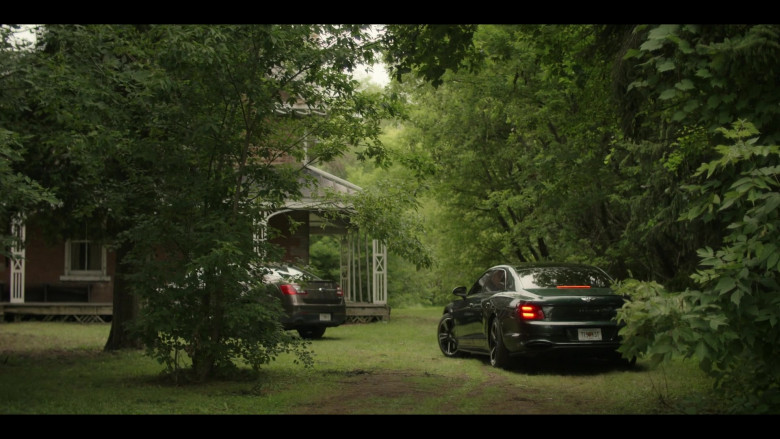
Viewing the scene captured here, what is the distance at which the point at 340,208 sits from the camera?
11.7 m

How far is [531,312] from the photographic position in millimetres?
10594

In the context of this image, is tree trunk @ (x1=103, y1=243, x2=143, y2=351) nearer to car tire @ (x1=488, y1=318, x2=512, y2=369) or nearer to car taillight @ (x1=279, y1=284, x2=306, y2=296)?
car taillight @ (x1=279, y1=284, x2=306, y2=296)

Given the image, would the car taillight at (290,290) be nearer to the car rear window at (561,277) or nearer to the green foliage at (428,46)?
the car rear window at (561,277)

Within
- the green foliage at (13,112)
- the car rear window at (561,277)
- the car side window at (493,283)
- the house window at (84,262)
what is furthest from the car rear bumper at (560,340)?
the house window at (84,262)

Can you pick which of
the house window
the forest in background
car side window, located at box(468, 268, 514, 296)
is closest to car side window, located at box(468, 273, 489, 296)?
car side window, located at box(468, 268, 514, 296)

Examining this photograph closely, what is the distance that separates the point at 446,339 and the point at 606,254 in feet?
19.4

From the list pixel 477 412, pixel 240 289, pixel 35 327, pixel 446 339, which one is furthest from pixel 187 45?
pixel 35 327

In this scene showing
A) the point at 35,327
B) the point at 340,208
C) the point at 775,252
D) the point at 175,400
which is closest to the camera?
the point at 775,252

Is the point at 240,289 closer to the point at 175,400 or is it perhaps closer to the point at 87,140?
the point at 175,400

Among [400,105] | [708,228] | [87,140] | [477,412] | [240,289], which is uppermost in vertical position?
[400,105]

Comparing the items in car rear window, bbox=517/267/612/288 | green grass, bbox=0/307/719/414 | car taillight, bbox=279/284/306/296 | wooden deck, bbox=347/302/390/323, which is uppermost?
car rear window, bbox=517/267/612/288

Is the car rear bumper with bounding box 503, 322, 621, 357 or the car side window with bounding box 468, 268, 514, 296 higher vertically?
the car side window with bounding box 468, 268, 514, 296

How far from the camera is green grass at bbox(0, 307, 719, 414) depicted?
7.97 m

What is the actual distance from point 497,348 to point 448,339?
231cm
